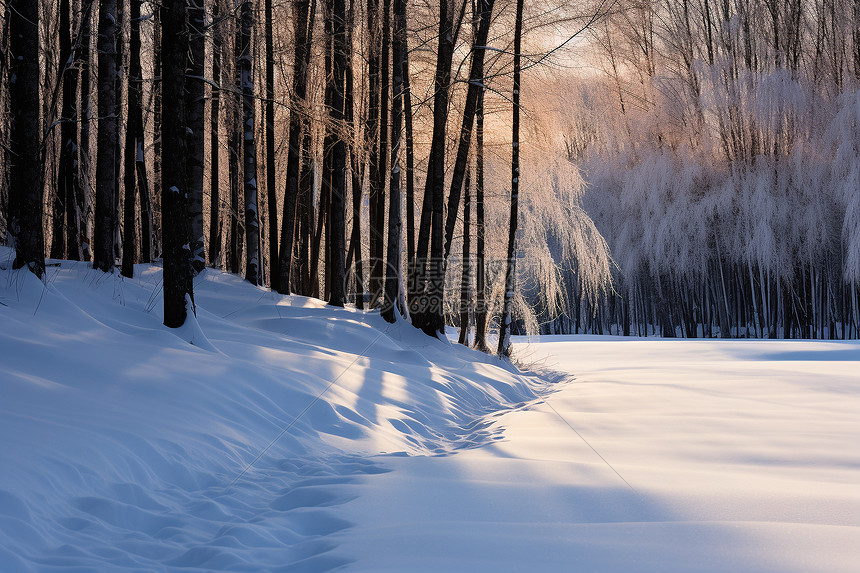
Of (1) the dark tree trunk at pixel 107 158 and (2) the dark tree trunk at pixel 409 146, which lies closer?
(1) the dark tree trunk at pixel 107 158

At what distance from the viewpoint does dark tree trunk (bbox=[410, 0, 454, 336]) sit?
9531 mm

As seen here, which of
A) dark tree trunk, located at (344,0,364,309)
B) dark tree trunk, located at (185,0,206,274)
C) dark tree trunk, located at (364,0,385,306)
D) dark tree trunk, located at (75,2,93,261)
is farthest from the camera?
dark tree trunk, located at (364,0,385,306)

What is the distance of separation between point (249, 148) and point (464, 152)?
136 inches

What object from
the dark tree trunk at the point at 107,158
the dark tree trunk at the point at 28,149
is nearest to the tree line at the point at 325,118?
the dark tree trunk at the point at 107,158

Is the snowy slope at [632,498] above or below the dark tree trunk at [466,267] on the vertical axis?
below

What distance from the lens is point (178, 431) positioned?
11.7ft

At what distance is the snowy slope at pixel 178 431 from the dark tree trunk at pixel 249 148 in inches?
128

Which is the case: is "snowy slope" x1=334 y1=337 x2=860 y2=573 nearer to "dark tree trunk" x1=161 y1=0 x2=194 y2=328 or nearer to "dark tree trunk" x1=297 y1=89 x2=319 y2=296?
"dark tree trunk" x1=161 y1=0 x2=194 y2=328

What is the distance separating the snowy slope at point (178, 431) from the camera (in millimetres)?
2402

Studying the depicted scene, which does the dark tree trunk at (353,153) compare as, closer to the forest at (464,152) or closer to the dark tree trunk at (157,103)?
the forest at (464,152)

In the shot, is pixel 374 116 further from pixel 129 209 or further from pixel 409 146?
pixel 129 209

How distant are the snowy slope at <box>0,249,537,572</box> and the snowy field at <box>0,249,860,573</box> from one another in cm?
1

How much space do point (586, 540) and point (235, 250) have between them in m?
15.5

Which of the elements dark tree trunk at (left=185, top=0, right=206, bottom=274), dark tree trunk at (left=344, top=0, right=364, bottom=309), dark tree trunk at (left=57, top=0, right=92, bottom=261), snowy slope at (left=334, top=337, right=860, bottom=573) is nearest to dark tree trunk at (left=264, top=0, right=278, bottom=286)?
dark tree trunk at (left=344, top=0, right=364, bottom=309)
